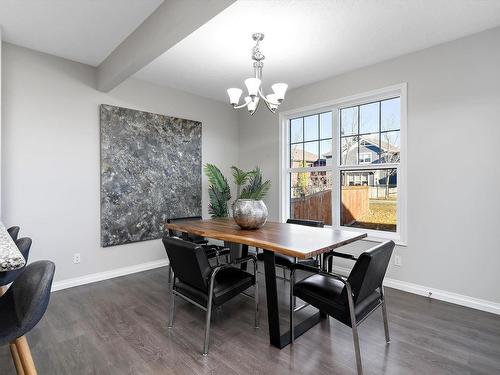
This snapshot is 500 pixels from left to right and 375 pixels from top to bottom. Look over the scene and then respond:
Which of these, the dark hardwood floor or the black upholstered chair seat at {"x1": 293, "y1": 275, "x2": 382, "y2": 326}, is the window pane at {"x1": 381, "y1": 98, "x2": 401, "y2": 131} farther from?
the black upholstered chair seat at {"x1": 293, "y1": 275, "x2": 382, "y2": 326}

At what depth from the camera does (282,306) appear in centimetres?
270

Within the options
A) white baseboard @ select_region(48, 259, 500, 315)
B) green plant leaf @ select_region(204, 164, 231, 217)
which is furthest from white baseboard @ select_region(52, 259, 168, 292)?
green plant leaf @ select_region(204, 164, 231, 217)

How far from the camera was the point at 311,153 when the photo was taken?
13.6 ft

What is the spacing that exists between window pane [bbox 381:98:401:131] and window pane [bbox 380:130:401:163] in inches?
3.3

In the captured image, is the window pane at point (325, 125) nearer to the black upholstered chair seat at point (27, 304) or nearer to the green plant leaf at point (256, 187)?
the green plant leaf at point (256, 187)

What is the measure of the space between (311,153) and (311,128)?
1.22 ft

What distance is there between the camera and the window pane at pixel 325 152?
155 inches

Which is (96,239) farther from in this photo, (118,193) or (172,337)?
(172,337)

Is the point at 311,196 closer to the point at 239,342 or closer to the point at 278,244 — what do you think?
the point at 278,244

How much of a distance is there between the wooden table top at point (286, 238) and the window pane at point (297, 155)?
1.86 m

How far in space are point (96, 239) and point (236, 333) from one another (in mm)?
2257

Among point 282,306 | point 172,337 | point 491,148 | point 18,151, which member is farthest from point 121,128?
point 491,148

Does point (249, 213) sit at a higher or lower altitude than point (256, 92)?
lower

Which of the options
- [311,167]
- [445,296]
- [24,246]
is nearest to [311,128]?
[311,167]
